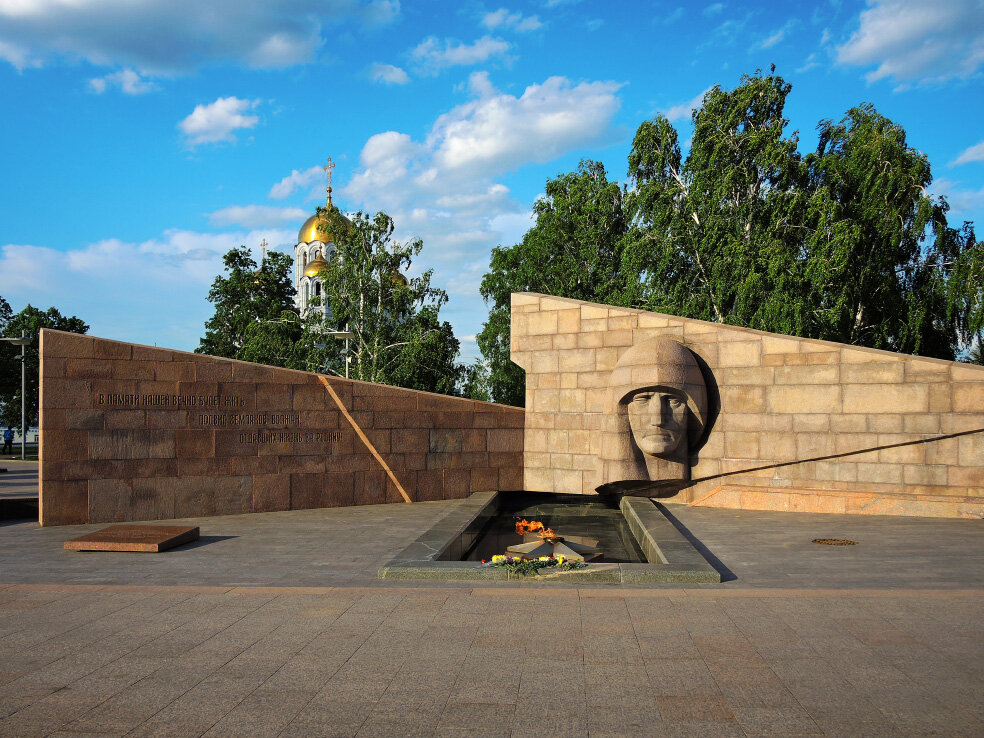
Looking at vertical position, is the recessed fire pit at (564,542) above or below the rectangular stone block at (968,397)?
below

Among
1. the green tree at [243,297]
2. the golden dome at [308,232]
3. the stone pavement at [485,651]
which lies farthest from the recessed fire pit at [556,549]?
the golden dome at [308,232]

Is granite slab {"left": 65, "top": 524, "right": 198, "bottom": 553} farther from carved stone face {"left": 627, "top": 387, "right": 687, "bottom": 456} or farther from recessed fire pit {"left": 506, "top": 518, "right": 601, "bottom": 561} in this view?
carved stone face {"left": 627, "top": 387, "right": 687, "bottom": 456}

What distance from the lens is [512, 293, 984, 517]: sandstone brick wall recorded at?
1063 cm

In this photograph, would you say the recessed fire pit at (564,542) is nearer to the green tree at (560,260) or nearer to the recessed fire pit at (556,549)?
the recessed fire pit at (556,549)

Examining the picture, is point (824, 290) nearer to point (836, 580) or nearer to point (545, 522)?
point (545, 522)

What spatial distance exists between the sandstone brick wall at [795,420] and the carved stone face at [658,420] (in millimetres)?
740

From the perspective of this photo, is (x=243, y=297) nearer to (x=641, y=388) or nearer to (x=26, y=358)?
(x=26, y=358)

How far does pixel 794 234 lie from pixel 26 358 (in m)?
43.4

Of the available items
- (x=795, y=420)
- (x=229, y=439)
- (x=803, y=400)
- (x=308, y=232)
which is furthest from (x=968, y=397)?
(x=308, y=232)

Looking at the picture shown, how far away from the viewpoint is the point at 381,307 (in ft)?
88.7

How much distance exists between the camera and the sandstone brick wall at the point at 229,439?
420 inches

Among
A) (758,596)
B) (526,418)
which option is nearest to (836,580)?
(758,596)

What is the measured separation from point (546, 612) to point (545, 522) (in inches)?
252

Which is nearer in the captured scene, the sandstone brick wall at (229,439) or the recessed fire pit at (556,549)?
the recessed fire pit at (556,549)
